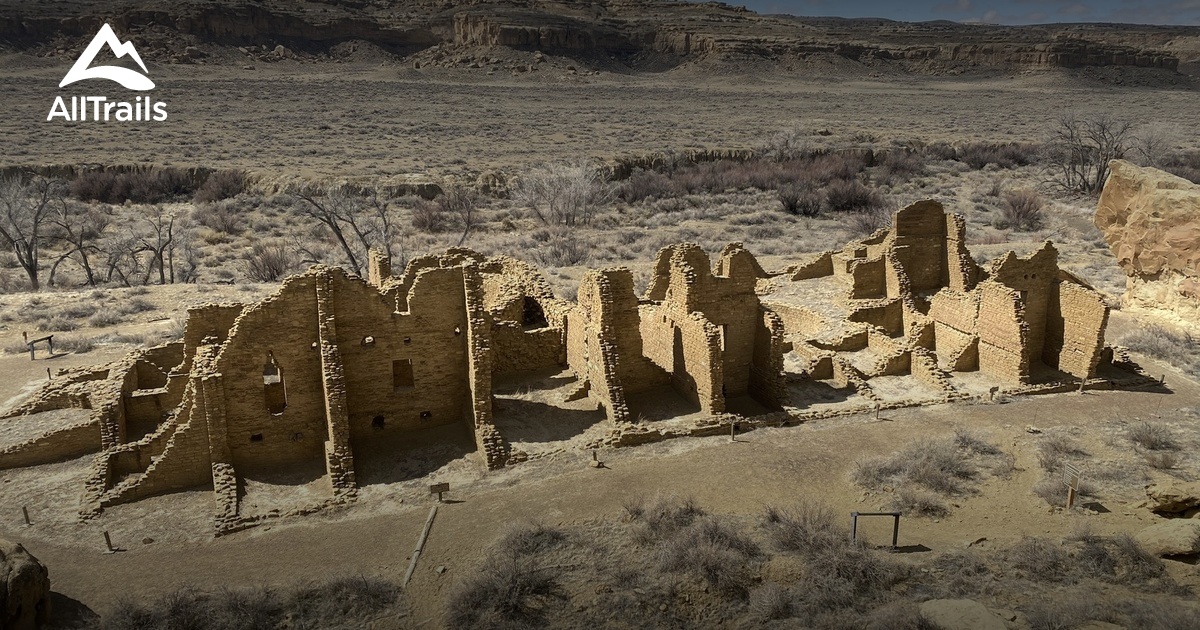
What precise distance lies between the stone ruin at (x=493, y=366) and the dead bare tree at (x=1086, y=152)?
104 ft

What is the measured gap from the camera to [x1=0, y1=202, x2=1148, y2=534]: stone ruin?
45.7 ft

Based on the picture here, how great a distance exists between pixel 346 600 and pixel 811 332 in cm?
1462

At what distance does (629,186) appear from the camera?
153 feet

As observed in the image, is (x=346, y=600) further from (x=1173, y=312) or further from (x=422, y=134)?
(x=422, y=134)

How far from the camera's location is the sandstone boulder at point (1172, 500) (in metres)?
11.7

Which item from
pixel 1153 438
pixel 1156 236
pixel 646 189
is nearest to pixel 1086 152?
pixel 646 189

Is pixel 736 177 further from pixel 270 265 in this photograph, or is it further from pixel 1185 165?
pixel 270 265

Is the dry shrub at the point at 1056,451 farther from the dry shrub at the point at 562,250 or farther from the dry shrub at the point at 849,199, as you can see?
the dry shrub at the point at 849,199

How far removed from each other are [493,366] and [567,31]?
314 ft

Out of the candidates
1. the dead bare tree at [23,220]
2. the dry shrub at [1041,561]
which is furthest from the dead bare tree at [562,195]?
the dry shrub at [1041,561]

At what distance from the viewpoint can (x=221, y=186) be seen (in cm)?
4491

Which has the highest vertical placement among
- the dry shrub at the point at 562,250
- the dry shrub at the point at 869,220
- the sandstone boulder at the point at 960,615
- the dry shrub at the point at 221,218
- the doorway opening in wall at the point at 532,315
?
the dry shrub at the point at 221,218

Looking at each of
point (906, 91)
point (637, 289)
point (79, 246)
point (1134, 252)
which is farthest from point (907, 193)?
point (906, 91)

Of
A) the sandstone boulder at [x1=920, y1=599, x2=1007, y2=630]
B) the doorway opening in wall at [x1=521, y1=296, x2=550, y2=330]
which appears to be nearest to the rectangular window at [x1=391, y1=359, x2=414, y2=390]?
the doorway opening in wall at [x1=521, y1=296, x2=550, y2=330]
